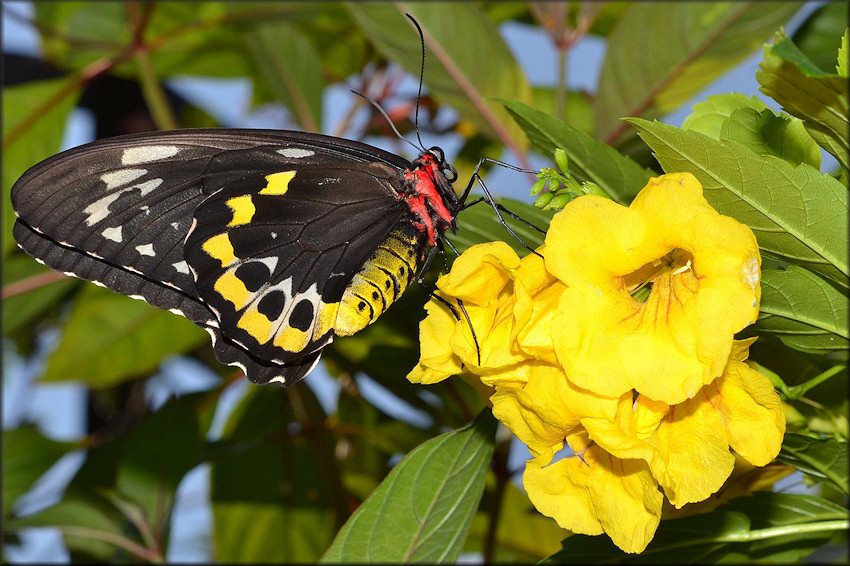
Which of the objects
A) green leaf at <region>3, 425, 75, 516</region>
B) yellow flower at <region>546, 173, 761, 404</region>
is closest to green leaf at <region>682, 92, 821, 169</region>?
yellow flower at <region>546, 173, 761, 404</region>

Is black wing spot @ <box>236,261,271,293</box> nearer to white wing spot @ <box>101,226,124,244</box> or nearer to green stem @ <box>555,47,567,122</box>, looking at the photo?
white wing spot @ <box>101,226,124,244</box>

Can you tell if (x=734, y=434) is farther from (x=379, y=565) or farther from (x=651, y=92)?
(x=651, y=92)

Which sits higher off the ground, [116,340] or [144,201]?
[144,201]

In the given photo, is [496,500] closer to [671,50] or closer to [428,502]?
[428,502]

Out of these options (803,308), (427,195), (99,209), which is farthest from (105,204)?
(803,308)

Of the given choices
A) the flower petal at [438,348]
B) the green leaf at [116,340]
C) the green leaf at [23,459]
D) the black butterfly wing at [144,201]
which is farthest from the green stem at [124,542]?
the flower petal at [438,348]
